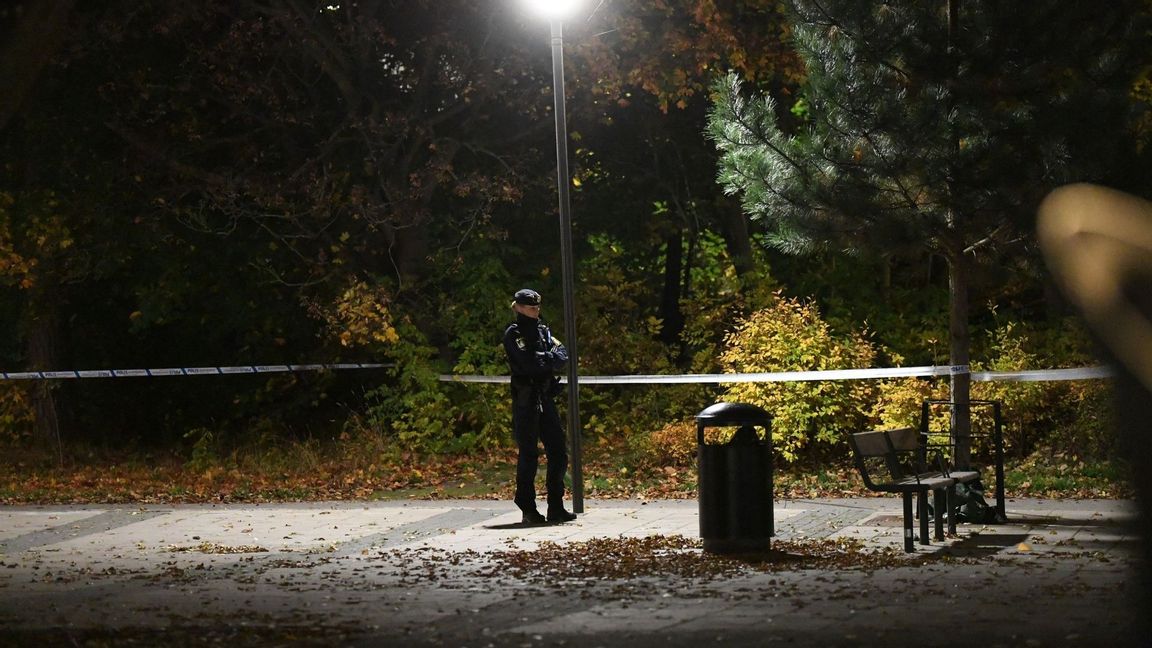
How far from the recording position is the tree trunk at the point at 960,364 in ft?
40.2

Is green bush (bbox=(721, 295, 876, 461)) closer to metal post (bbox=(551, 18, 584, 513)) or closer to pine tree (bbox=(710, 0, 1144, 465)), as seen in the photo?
metal post (bbox=(551, 18, 584, 513))

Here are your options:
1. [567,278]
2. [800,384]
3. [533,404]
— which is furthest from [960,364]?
[800,384]

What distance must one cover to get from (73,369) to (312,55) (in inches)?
278

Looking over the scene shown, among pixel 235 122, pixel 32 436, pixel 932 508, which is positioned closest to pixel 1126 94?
pixel 932 508

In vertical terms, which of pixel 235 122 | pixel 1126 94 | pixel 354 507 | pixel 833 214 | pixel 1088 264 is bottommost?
pixel 354 507

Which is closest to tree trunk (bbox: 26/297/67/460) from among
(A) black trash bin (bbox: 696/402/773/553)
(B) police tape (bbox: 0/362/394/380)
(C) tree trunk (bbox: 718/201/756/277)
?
(B) police tape (bbox: 0/362/394/380)

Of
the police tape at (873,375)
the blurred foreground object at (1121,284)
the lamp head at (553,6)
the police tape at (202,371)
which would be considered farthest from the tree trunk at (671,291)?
the blurred foreground object at (1121,284)

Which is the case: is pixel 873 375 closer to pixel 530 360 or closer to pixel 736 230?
pixel 530 360

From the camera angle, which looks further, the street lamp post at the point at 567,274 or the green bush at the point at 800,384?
the green bush at the point at 800,384

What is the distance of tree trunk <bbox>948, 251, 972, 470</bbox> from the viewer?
1227 centimetres

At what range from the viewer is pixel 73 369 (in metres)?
23.7

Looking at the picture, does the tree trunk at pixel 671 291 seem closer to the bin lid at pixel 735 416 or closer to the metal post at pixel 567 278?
the metal post at pixel 567 278

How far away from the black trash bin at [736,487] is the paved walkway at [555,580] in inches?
9.1

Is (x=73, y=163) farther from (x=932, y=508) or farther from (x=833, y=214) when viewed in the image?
(x=932, y=508)
